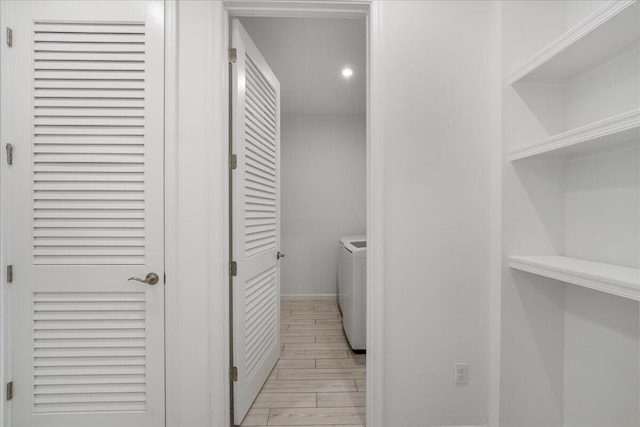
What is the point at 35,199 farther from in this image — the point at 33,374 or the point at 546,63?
the point at 546,63

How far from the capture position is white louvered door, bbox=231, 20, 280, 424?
153 centimetres

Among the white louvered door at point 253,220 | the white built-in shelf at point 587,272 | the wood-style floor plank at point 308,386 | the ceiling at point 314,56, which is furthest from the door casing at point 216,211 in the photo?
the ceiling at point 314,56

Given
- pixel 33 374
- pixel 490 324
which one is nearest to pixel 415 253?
pixel 490 324

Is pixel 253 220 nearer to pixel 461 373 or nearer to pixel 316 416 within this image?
pixel 316 416

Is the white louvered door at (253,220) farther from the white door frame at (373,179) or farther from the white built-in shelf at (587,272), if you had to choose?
the white built-in shelf at (587,272)

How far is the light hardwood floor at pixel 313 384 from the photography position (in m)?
1.61

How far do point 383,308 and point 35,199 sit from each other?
1702 millimetres

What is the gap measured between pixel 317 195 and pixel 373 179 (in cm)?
267

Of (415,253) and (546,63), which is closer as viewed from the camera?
(546,63)

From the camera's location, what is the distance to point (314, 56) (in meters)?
2.57

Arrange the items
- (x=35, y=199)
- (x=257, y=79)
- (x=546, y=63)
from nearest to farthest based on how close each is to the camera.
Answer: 1. (x=546, y=63)
2. (x=35, y=199)
3. (x=257, y=79)

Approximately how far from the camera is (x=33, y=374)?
132cm

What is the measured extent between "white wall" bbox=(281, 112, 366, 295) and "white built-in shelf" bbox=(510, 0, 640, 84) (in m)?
2.83

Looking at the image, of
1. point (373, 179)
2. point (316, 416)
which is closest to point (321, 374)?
point (316, 416)
